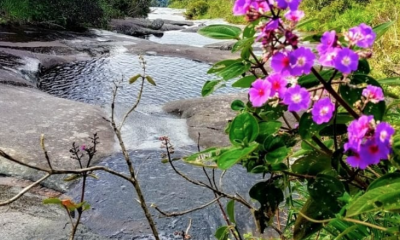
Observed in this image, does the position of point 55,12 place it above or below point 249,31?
below

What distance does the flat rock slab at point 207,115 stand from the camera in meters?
4.65

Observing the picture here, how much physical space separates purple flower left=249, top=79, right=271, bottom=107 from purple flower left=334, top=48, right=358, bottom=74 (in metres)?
0.12

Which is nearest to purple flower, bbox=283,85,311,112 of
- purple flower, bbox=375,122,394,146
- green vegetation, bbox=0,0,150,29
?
purple flower, bbox=375,122,394,146

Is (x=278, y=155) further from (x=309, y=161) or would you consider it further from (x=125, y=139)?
(x=125, y=139)

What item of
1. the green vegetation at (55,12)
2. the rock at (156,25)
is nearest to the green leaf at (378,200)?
the green vegetation at (55,12)

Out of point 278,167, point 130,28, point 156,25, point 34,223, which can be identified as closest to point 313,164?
point 278,167

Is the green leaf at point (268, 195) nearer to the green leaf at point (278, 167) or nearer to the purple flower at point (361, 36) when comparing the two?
the green leaf at point (278, 167)

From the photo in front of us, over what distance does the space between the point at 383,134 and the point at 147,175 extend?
3.24 metres

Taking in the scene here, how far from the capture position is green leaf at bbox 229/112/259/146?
0.80 metres

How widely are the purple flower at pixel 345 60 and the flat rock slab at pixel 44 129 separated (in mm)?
3138

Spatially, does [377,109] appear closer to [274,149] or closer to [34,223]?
[274,149]

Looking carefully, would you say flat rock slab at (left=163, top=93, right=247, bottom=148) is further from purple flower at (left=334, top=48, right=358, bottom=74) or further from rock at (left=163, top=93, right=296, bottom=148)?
purple flower at (left=334, top=48, right=358, bottom=74)

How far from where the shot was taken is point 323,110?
2.20 ft

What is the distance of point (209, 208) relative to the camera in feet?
10.5
